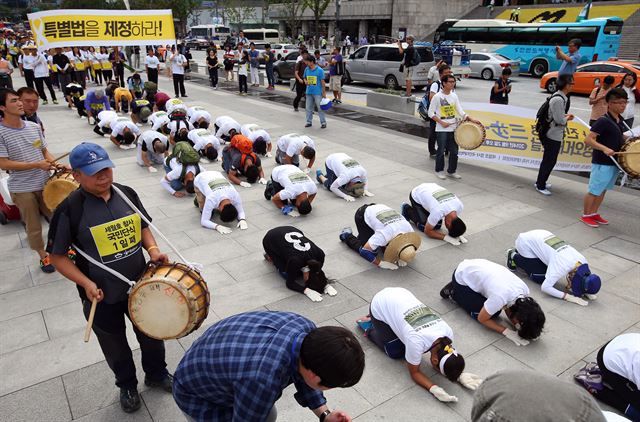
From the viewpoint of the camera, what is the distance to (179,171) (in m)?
7.98

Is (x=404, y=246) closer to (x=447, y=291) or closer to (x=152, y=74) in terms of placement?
(x=447, y=291)

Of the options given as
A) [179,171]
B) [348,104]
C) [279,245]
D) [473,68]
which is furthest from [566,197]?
[473,68]

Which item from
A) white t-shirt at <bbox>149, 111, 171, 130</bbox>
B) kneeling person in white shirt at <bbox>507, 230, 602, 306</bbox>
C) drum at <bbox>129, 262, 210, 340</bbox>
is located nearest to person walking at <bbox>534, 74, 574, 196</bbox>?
kneeling person in white shirt at <bbox>507, 230, 602, 306</bbox>

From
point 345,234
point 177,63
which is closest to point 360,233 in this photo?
point 345,234

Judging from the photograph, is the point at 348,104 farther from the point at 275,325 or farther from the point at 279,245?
the point at 275,325

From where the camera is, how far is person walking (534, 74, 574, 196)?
7.42 meters

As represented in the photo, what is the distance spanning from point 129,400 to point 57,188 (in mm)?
2715

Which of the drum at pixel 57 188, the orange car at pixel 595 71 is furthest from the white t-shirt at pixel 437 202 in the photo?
the orange car at pixel 595 71

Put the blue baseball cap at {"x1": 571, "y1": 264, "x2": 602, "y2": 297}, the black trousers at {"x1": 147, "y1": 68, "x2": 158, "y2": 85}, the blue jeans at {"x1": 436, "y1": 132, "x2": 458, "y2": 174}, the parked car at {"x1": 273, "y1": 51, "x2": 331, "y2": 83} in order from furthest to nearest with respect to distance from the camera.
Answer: the parked car at {"x1": 273, "y1": 51, "x2": 331, "y2": 83}
the black trousers at {"x1": 147, "y1": 68, "x2": 158, "y2": 85}
the blue jeans at {"x1": 436, "y1": 132, "x2": 458, "y2": 174}
the blue baseball cap at {"x1": 571, "y1": 264, "x2": 602, "y2": 297}

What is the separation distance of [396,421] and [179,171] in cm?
599

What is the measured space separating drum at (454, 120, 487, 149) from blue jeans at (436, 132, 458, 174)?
0.14m

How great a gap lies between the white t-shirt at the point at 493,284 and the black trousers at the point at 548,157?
4357mm

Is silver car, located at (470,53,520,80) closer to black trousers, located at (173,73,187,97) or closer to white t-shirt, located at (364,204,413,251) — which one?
black trousers, located at (173,73,187,97)

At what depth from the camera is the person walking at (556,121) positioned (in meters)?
7.42
